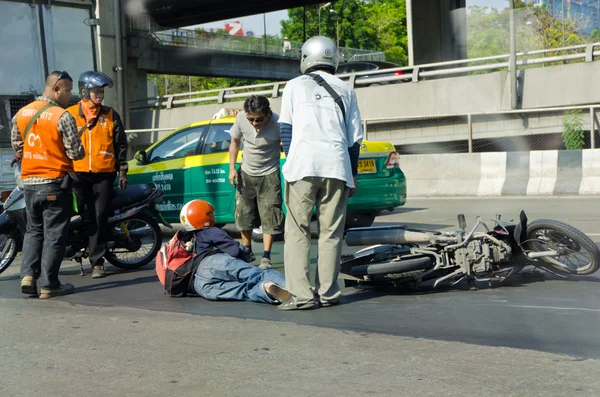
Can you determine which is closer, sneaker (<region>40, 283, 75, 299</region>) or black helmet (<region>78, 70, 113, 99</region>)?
sneaker (<region>40, 283, 75, 299</region>)

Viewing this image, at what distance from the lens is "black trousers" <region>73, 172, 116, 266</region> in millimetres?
7613

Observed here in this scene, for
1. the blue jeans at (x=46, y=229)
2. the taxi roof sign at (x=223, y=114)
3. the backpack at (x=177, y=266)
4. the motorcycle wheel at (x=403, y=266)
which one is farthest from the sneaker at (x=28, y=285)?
the taxi roof sign at (x=223, y=114)

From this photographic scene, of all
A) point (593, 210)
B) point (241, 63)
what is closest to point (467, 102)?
point (593, 210)

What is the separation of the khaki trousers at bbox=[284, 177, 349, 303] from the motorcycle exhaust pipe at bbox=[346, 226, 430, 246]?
52 centimetres

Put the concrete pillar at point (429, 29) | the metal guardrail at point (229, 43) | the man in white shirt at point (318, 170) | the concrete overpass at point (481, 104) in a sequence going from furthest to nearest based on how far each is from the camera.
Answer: the metal guardrail at point (229, 43), the concrete pillar at point (429, 29), the concrete overpass at point (481, 104), the man in white shirt at point (318, 170)

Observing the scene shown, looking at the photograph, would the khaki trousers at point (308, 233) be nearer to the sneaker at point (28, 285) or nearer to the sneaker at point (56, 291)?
the sneaker at point (56, 291)

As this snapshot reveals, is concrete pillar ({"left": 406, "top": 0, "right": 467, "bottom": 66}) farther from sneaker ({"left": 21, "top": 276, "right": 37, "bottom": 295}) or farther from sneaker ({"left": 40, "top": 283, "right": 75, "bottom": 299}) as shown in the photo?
sneaker ({"left": 21, "top": 276, "right": 37, "bottom": 295})

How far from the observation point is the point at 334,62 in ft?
19.1

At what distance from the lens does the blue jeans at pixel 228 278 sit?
238 inches

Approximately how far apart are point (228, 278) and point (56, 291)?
1.60 metres

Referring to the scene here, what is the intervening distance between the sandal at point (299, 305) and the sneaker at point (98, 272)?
2673 millimetres

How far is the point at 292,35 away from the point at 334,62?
76.8 m

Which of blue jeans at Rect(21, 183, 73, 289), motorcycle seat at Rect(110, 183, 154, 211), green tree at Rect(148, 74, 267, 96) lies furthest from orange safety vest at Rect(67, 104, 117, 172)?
green tree at Rect(148, 74, 267, 96)

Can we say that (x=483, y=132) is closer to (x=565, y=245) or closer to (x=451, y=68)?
(x=451, y=68)
